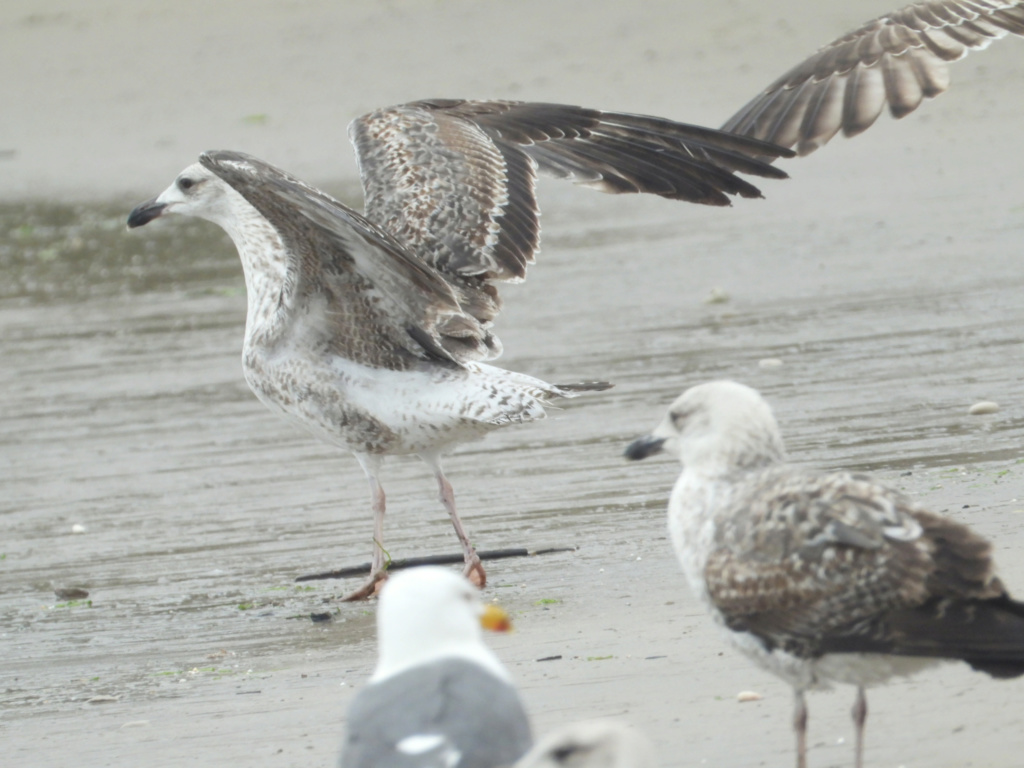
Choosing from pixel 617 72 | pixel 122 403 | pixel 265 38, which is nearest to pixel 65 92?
pixel 265 38

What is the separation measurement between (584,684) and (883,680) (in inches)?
45.0

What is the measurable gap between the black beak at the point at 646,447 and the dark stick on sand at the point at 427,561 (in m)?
2.15

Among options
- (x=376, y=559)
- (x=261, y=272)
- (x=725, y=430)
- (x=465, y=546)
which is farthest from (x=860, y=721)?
(x=261, y=272)

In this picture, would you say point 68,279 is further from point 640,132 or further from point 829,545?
point 829,545

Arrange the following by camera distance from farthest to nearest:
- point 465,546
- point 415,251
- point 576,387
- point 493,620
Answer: point 415,251, point 576,387, point 465,546, point 493,620

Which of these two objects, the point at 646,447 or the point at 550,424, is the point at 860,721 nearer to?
the point at 646,447

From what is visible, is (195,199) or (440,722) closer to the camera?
(440,722)

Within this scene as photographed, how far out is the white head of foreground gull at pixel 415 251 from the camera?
706 cm

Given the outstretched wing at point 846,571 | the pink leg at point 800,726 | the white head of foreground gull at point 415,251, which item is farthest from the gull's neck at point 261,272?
the pink leg at point 800,726

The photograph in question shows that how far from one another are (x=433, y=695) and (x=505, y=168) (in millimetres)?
5287

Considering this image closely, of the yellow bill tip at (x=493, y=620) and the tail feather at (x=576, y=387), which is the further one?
the tail feather at (x=576, y=387)

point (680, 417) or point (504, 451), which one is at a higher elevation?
point (680, 417)

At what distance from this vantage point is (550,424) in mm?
8820

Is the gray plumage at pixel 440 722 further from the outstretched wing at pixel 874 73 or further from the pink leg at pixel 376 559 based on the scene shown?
the outstretched wing at pixel 874 73
